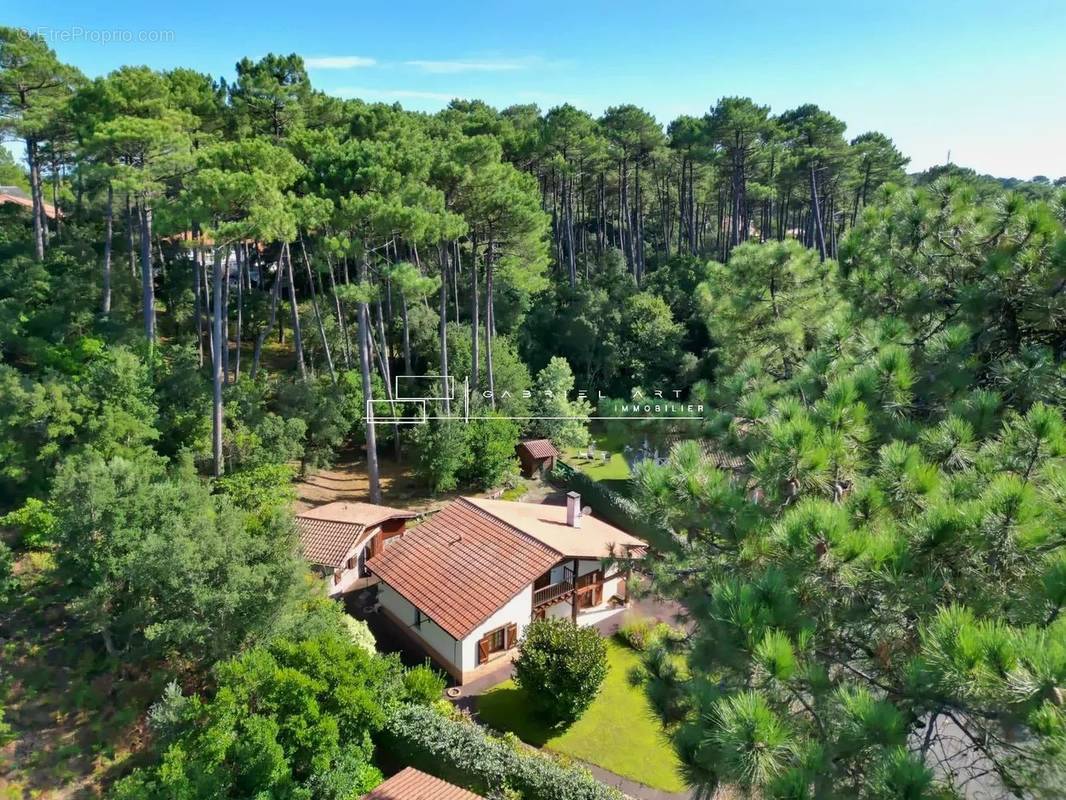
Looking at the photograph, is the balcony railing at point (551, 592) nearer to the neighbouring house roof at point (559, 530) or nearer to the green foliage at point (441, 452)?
the neighbouring house roof at point (559, 530)

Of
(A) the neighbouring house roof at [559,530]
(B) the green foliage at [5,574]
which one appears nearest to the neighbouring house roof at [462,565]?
(A) the neighbouring house roof at [559,530]

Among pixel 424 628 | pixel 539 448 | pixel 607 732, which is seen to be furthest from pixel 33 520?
pixel 539 448

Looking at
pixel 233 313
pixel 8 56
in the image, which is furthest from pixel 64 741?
pixel 8 56

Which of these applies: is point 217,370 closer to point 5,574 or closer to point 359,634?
point 5,574

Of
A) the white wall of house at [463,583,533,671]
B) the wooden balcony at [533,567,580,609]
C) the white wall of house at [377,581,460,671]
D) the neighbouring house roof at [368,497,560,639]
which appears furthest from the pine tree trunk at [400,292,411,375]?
the white wall of house at [463,583,533,671]

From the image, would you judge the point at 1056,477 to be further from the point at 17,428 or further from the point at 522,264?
the point at 522,264

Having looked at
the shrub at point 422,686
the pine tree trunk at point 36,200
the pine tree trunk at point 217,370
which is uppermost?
the pine tree trunk at point 36,200

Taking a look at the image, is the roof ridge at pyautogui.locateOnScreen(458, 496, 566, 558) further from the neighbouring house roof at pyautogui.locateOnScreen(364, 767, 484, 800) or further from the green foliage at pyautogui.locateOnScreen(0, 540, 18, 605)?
the green foliage at pyautogui.locateOnScreen(0, 540, 18, 605)
